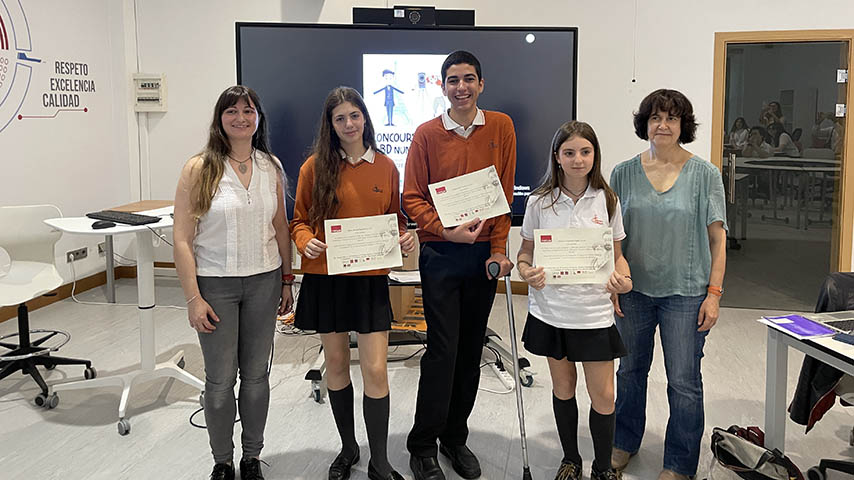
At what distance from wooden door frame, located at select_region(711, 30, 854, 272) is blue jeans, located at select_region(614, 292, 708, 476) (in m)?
3.28

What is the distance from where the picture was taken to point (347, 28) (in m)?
4.16

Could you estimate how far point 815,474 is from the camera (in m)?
2.74

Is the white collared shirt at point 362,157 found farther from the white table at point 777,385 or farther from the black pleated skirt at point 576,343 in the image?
the white table at point 777,385

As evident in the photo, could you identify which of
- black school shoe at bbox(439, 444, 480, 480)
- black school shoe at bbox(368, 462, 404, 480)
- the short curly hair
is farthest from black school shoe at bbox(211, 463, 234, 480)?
the short curly hair

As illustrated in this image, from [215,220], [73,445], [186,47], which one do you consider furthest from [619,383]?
[186,47]

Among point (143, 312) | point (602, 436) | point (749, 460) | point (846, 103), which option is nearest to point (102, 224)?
point (143, 312)

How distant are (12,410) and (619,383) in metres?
2.87

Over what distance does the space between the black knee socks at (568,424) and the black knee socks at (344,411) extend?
75 cm

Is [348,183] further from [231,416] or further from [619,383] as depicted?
[619,383]

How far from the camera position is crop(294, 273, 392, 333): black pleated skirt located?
2506 mm

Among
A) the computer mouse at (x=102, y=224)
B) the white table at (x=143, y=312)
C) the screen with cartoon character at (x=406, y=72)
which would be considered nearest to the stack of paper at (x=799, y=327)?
the screen with cartoon character at (x=406, y=72)

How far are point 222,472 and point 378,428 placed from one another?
603 mm

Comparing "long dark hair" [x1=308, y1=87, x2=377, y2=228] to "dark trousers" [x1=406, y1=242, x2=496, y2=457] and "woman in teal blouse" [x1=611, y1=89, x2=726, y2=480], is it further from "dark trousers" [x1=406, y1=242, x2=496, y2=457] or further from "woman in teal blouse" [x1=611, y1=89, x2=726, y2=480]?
"woman in teal blouse" [x1=611, y1=89, x2=726, y2=480]

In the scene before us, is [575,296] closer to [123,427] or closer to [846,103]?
[123,427]
